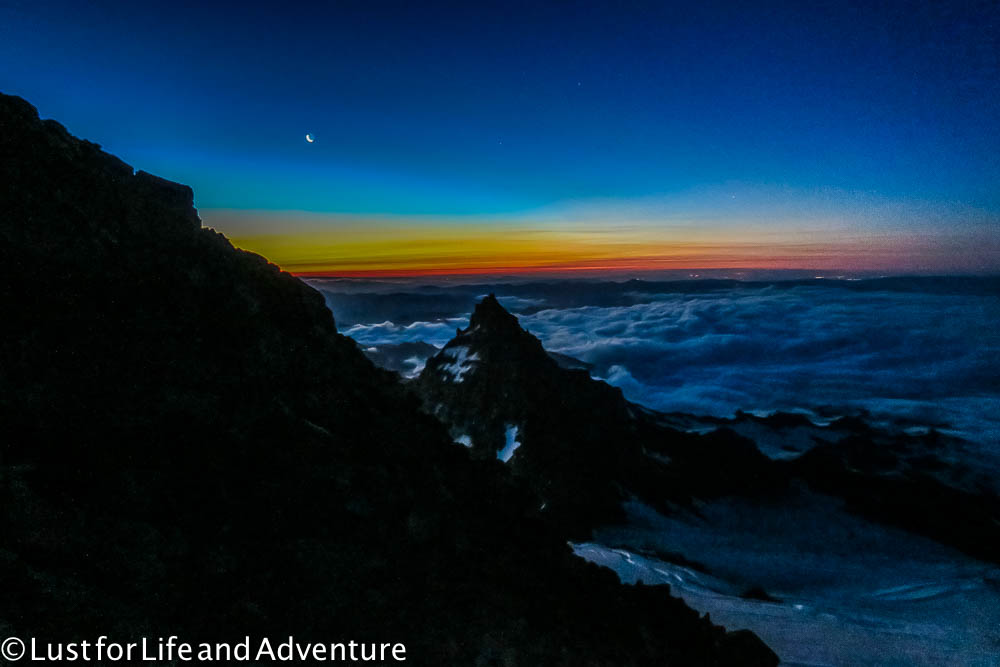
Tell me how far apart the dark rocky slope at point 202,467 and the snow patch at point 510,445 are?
168 feet

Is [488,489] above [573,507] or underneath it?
above

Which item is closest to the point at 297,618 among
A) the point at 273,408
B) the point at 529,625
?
the point at 273,408

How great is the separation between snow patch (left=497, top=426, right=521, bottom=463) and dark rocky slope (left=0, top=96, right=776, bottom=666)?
51.2 m

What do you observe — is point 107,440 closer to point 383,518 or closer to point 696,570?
point 383,518

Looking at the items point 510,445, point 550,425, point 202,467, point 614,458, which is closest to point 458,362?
point 550,425

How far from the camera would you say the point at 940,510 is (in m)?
94.6

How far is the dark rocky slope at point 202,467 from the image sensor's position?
7.46 m

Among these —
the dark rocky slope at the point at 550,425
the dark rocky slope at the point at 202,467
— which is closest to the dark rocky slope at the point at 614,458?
the dark rocky slope at the point at 550,425

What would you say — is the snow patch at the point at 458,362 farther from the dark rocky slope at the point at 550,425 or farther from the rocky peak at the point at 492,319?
the rocky peak at the point at 492,319

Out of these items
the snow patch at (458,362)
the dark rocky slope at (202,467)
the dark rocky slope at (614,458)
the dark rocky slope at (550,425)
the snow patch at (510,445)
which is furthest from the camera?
the snow patch at (458,362)

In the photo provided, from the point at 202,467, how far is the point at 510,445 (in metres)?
57.7

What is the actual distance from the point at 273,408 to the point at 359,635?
4666mm

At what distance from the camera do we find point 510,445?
2552 inches

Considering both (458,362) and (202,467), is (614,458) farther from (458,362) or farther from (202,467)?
(202,467)
